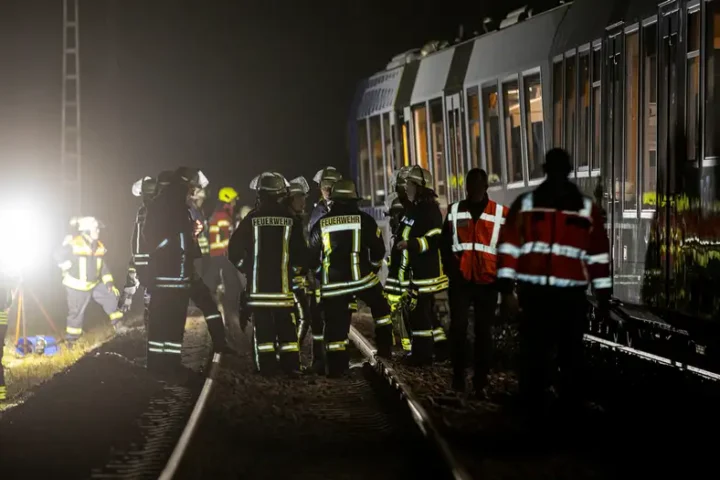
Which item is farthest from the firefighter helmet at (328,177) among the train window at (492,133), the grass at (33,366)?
the grass at (33,366)

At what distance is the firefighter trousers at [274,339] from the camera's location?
11734 millimetres

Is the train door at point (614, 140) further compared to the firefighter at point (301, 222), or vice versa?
the firefighter at point (301, 222)

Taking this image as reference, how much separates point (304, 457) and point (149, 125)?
2702 cm

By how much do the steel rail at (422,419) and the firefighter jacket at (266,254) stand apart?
4.05 ft

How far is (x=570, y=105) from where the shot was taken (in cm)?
1290

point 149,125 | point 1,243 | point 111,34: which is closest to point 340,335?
point 1,243

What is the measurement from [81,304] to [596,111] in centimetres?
831

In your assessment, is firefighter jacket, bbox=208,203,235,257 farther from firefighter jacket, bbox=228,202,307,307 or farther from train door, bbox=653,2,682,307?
train door, bbox=653,2,682,307

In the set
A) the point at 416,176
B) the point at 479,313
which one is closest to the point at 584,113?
the point at 416,176

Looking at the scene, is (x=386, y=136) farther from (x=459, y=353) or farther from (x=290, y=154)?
(x=290, y=154)

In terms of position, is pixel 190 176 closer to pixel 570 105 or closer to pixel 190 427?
pixel 570 105

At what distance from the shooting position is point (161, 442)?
8.58 m

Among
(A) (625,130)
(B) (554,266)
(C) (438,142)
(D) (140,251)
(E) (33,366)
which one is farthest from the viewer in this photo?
(C) (438,142)

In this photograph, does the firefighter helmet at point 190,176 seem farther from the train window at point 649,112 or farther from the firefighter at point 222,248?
the firefighter at point 222,248
